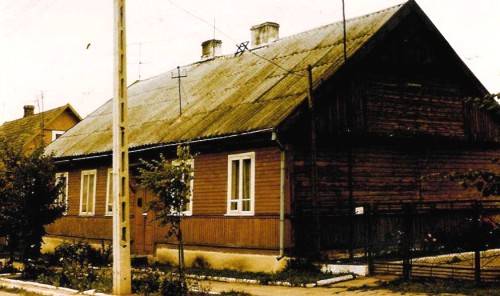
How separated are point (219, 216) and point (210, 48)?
1339cm

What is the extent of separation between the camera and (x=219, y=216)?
1769cm

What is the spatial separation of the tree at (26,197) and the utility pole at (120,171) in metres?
5.83

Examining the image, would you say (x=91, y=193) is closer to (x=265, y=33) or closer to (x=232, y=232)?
(x=265, y=33)

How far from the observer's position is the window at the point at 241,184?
16.7 m

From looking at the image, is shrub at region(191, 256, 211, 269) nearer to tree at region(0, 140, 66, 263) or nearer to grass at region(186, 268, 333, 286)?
grass at region(186, 268, 333, 286)

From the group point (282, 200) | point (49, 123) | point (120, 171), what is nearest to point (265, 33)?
point (282, 200)

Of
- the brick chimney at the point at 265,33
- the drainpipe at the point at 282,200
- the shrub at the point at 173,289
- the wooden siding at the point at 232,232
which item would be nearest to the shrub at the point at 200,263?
the wooden siding at the point at 232,232

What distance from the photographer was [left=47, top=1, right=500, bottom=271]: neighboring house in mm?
16062

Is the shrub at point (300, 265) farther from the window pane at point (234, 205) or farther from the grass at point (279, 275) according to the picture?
the window pane at point (234, 205)

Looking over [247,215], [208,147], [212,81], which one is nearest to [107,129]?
[212,81]

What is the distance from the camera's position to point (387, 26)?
1769 centimetres

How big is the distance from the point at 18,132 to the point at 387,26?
34541 mm

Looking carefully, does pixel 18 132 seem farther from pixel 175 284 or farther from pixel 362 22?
pixel 175 284

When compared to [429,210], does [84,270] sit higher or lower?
lower
